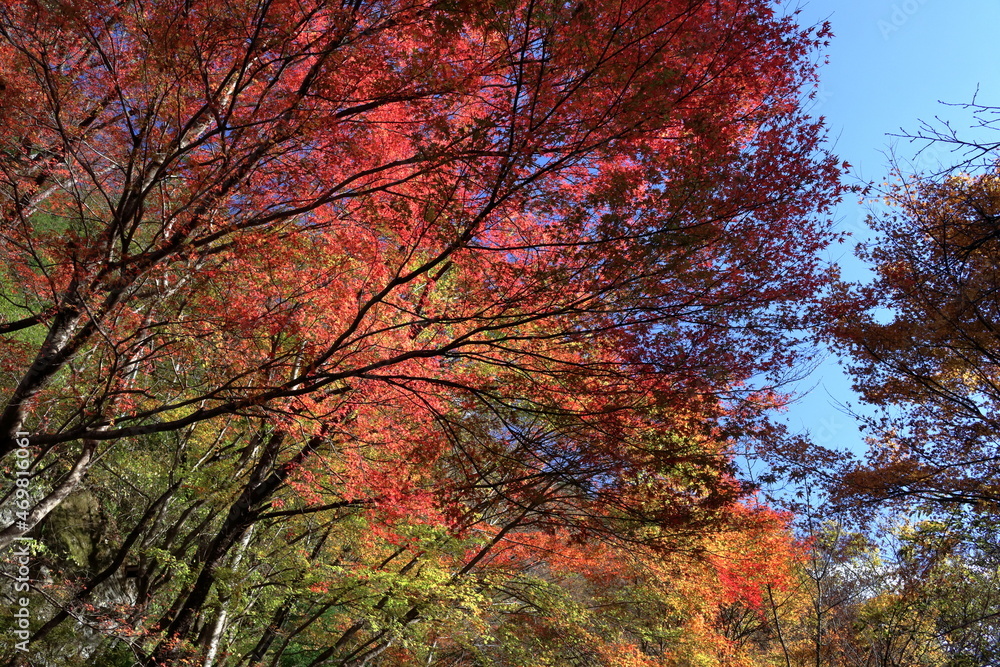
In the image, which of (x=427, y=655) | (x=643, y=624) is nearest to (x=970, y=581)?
(x=643, y=624)

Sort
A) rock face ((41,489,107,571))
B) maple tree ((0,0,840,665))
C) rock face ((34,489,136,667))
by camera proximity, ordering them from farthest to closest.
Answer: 1. rock face ((41,489,107,571))
2. rock face ((34,489,136,667))
3. maple tree ((0,0,840,665))

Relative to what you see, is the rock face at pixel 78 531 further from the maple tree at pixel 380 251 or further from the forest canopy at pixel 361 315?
the maple tree at pixel 380 251

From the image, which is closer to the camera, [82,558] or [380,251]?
[380,251]

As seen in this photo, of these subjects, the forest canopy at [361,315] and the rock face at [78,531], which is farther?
the rock face at [78,531]

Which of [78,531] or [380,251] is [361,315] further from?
[78,531]

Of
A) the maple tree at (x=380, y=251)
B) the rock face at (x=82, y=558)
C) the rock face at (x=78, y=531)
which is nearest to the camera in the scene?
the maple tree at (x=380, y=251)

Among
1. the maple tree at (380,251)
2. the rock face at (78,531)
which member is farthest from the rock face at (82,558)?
the maple tree at (380,251)

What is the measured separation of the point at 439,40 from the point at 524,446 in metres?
3.16

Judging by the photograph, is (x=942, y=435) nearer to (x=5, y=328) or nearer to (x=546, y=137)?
(x=546, y=137)

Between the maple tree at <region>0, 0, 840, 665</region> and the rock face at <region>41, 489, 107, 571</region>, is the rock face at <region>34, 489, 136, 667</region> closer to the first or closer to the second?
the rock face at <region>41, 489, 107, 571</region>

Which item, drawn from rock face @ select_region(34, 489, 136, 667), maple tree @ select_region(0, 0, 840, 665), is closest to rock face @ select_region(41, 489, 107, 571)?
rock face @ select_region(34, 489, 136, 667)

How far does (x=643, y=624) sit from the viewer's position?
583 inches

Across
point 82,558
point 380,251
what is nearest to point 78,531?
point 82,558

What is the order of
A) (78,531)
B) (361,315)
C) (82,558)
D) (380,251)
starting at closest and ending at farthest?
(361,315)
(380,251)
(82,558)
(78,531)
